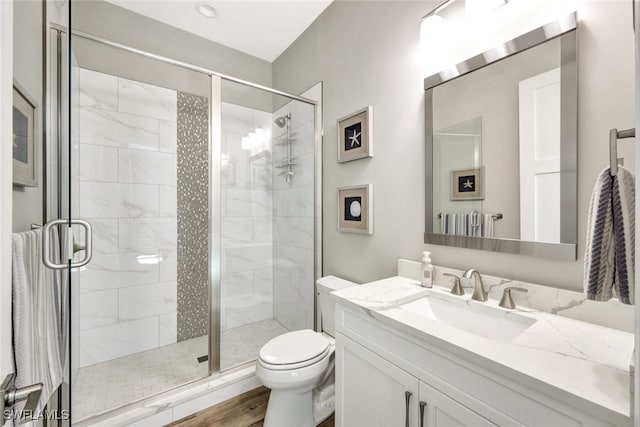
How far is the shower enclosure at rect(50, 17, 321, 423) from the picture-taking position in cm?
180

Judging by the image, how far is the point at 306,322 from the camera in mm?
2230

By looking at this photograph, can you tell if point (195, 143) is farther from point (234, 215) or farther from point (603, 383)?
point (603, 383)

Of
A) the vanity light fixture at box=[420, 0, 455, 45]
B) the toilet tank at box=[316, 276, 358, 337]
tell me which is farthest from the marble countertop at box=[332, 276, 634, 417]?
the vanity light fixture at box=[420, 0, 455, 45]

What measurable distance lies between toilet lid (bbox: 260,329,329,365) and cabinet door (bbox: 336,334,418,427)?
9.0 inches

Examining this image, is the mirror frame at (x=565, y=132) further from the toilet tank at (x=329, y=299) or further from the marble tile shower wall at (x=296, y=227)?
the marble tile shower wall at (x=296, y=227)

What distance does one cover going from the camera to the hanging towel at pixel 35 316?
0.62 metres

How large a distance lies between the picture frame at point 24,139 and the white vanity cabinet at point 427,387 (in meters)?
1.11

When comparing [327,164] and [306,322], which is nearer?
[327,164]

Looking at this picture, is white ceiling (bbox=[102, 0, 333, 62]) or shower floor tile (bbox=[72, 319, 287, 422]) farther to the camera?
white ceiling (bbox=[102, 0, 333, 62])

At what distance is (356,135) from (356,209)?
1.58 ft

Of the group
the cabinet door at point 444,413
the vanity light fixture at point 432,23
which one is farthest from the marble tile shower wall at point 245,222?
the cabinet door at point 444,413

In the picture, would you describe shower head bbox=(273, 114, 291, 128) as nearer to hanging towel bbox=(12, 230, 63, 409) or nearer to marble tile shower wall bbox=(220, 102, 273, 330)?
marble tile shower wall bbox=(220, 102, 273, 330)

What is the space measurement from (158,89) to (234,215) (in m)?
1.14

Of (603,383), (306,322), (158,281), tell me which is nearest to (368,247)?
(306,322)
